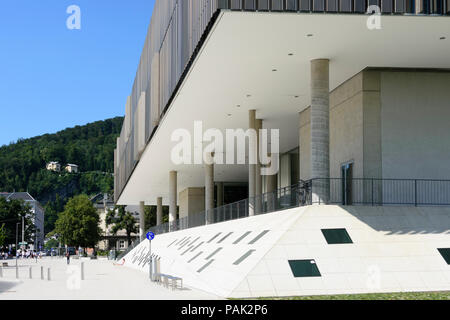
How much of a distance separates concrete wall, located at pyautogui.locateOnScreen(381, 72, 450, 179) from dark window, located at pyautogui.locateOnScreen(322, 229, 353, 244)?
5.17 meters

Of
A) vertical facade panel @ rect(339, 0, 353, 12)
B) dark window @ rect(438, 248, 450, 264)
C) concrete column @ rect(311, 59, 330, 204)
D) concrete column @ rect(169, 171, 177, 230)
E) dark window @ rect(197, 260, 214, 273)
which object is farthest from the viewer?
concrete column @ rect(169, 171, 177, 230)

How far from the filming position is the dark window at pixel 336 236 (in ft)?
71.5

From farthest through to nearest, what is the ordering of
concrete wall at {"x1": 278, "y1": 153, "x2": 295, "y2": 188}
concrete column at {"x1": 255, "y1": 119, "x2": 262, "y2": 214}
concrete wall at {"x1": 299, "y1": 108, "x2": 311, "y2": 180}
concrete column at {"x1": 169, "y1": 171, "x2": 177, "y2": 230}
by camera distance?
1. concrete column at {"x1": 169, "y1": 171, "x2": 177, "y2": 230}
2. concrete wall at {"x1": 278, "y1": 153, "x2": 295, "y2": 188}
3. concrete column at {"x1": 255, "y1": 119, "x2": 262, "y2": 214}
4. concrete wall at {"x1": 299, "y1": 108, "x2": 311, "y2": 180}

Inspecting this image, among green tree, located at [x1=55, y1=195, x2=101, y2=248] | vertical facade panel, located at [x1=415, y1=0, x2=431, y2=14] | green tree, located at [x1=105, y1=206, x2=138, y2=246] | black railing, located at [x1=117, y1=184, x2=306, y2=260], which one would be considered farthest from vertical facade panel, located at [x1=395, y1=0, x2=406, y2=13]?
green tree, located at [x1=105, y1=206, x2=138, y2=246]

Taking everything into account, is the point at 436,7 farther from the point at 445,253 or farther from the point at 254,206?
the point at 254,206

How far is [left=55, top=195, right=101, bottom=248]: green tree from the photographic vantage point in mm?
112875

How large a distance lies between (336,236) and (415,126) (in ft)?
24.1

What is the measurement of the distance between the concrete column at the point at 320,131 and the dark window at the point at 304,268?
432 cm

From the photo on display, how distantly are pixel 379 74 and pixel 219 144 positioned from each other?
20.0 m

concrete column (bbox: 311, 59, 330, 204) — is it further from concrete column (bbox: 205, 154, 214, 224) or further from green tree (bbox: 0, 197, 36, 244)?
green tree (bbox: 0, 197, 36, 244)

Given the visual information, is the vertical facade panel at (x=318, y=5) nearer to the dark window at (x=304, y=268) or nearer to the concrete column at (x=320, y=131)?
the concrete column at (x=320, y=131)

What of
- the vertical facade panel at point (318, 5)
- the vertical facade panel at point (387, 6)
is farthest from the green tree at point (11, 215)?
the vertical facade panel at point (387, 6)

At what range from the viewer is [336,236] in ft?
72.3
